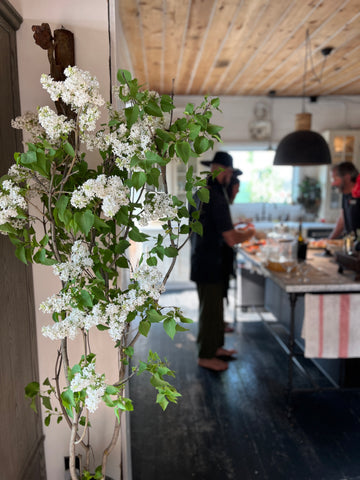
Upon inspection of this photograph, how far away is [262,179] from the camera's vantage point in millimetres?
7020

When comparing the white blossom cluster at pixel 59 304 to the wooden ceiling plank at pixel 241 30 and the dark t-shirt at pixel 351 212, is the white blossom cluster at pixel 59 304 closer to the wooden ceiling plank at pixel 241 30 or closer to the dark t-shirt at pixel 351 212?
the wooden ceiling plank at pixel 241 30

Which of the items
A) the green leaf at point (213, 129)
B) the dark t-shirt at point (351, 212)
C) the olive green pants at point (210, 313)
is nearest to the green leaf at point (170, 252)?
the green leaf at point (213, 129)

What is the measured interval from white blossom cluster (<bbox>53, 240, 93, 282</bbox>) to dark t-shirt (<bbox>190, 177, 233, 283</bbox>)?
77.8 inches

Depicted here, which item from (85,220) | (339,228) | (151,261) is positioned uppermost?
(85,220)

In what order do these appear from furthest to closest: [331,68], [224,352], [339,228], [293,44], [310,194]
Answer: [310,194]
[331,68]
[339,228]
[293,44]
[224,352]

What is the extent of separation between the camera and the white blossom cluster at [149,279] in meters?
1.17

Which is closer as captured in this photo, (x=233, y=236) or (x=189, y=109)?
(x=189, y=109)

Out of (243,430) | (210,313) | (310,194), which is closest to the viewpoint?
Answer: (243,430)

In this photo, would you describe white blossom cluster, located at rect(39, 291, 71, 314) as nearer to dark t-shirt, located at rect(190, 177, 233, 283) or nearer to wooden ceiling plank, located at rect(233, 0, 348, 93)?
dark t-shirt, located at rect(190, 177, 233, 283)

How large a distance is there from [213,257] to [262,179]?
4217 millimetres

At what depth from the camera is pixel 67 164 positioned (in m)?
1.23

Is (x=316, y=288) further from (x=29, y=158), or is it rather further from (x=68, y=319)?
(x=29, y=158)

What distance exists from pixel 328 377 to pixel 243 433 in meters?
0.99

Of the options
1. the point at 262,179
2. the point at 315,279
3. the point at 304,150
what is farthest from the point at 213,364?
the point at 262,179
